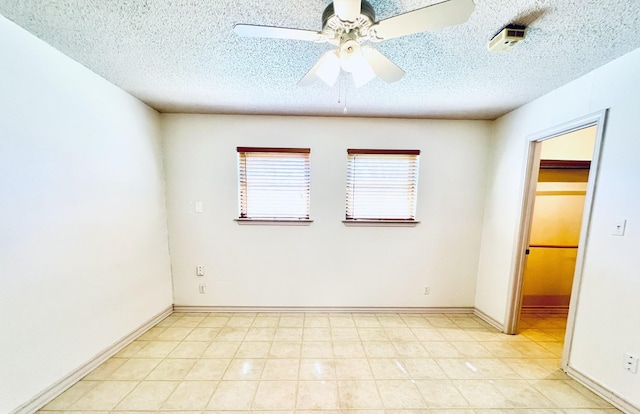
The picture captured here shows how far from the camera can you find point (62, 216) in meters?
1.57

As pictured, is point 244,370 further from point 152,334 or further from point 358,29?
point 358,29

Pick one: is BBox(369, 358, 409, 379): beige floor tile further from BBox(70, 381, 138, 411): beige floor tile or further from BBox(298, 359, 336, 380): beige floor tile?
BBox(70, 381, 138, 411): beige floor tile

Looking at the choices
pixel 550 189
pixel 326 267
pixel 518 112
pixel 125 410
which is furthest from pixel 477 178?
pixel 125 410

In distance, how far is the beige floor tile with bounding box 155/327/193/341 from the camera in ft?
7.28

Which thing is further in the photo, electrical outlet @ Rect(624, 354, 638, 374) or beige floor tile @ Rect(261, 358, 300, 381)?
beige floor tile @ Rect(261, 358, 300, 381)

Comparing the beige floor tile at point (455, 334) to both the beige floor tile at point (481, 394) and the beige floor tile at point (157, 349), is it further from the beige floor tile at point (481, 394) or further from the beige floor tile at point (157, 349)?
the beige floor tile at point (157, 349)

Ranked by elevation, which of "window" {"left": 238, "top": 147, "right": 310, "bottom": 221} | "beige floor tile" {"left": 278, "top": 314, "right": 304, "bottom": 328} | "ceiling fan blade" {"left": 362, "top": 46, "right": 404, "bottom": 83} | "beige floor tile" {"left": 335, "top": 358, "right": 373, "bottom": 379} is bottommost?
"beige floor tile" {"left": 278, "top": 314, "right": 304, "bottom": 328}

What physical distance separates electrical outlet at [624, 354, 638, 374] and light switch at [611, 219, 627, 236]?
0.77m

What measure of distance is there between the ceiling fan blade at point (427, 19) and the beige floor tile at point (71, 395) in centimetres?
292

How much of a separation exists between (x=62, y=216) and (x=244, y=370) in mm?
1757

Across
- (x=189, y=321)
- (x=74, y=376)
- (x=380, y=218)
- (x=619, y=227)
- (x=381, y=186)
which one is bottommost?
(x=189, y=321)

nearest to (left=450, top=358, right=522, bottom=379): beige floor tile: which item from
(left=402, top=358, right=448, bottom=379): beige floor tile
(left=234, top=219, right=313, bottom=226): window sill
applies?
(left=402, top=358, right=448, bottom=379): beige floor tile

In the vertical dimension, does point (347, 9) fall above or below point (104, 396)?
above

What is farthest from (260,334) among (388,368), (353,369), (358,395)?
(388,368)
